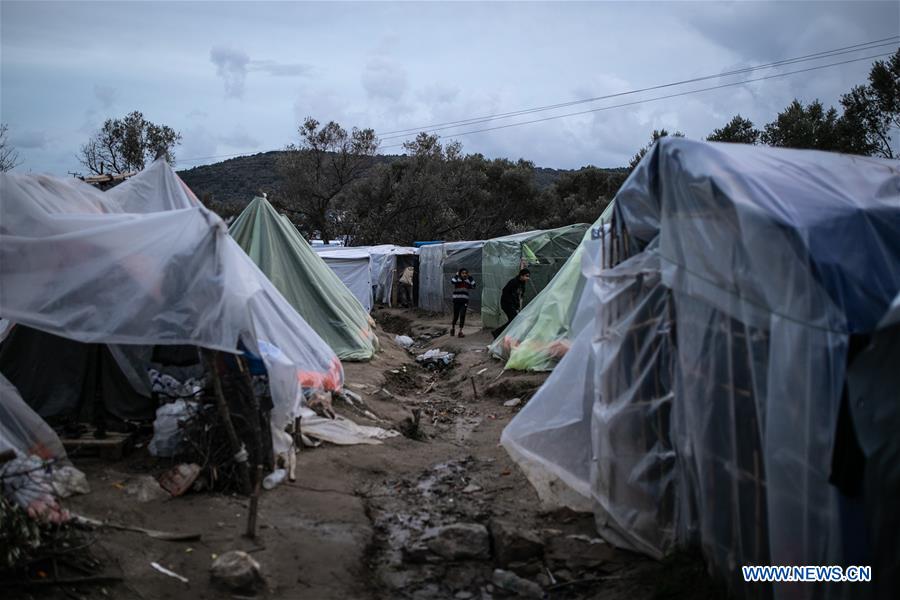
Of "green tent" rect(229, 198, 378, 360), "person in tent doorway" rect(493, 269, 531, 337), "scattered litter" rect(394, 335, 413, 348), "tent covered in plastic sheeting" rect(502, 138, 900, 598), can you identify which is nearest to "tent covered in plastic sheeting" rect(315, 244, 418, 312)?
"scattered litter" rect(394, 335, 413, 348)

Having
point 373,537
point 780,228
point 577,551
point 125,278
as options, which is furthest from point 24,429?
point 780,228

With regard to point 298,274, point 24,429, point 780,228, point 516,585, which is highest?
point 780,228

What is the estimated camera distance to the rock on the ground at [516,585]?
180 inches

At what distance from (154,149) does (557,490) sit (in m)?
25.7

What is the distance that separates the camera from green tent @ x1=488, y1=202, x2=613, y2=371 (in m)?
11.3

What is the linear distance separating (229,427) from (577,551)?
9.14 feet

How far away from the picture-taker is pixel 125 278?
5828 mm

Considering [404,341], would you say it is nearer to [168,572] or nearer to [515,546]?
[515,546]

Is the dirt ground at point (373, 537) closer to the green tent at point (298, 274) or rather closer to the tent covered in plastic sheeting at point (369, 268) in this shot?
the green tent at point (298, 274)

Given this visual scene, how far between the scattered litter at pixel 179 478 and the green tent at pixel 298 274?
628cm

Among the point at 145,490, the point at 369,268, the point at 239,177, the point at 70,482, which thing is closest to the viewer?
the point at 70,482

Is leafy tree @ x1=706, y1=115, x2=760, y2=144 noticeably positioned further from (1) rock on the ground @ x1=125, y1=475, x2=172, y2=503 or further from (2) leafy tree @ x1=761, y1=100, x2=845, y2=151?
(1) rock on the ground @ x1=125, y1=475, x2=172, y2=503

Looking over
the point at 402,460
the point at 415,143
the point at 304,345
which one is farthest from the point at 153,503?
the point at 415,143

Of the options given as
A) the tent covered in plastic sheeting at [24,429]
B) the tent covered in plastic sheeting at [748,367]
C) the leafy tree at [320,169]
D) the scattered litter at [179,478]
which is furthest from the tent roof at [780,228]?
the leafy tree at [320,169]
